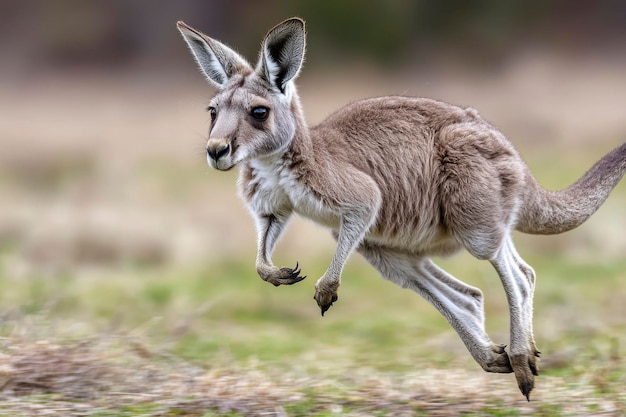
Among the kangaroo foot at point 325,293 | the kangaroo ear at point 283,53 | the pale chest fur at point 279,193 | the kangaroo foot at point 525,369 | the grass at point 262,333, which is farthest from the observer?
the grass at point 262,333

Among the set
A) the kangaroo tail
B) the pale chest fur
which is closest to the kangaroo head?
the pale chest fur

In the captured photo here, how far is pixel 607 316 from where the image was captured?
31.8ft

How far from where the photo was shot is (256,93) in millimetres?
6023

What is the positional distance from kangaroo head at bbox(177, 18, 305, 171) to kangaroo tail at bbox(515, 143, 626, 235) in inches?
63.3

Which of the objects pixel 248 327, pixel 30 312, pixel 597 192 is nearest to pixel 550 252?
pixel 248 327

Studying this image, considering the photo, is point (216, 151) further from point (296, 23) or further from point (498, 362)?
point (498, 362)

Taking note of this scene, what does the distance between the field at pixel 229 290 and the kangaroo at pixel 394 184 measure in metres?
0.43

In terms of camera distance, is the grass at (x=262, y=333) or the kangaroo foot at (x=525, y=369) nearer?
the kangaroo foot at (x=525, y=369)

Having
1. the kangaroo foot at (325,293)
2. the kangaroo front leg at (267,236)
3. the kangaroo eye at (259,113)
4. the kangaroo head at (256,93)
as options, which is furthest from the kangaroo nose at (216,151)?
the kangaroo foot at (325,293)

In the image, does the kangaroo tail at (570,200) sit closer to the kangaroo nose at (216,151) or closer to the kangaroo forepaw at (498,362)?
the kangaroo forepaw at (498,362)

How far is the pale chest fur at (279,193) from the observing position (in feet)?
20.2

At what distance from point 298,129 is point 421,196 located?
88cm

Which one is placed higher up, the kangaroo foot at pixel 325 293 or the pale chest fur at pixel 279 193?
the pale chest fur at pixel 279 193

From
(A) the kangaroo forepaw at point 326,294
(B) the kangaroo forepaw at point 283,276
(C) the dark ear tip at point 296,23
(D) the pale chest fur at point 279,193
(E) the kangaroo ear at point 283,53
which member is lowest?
(A) the kangaroo forepaw at point 326,294
